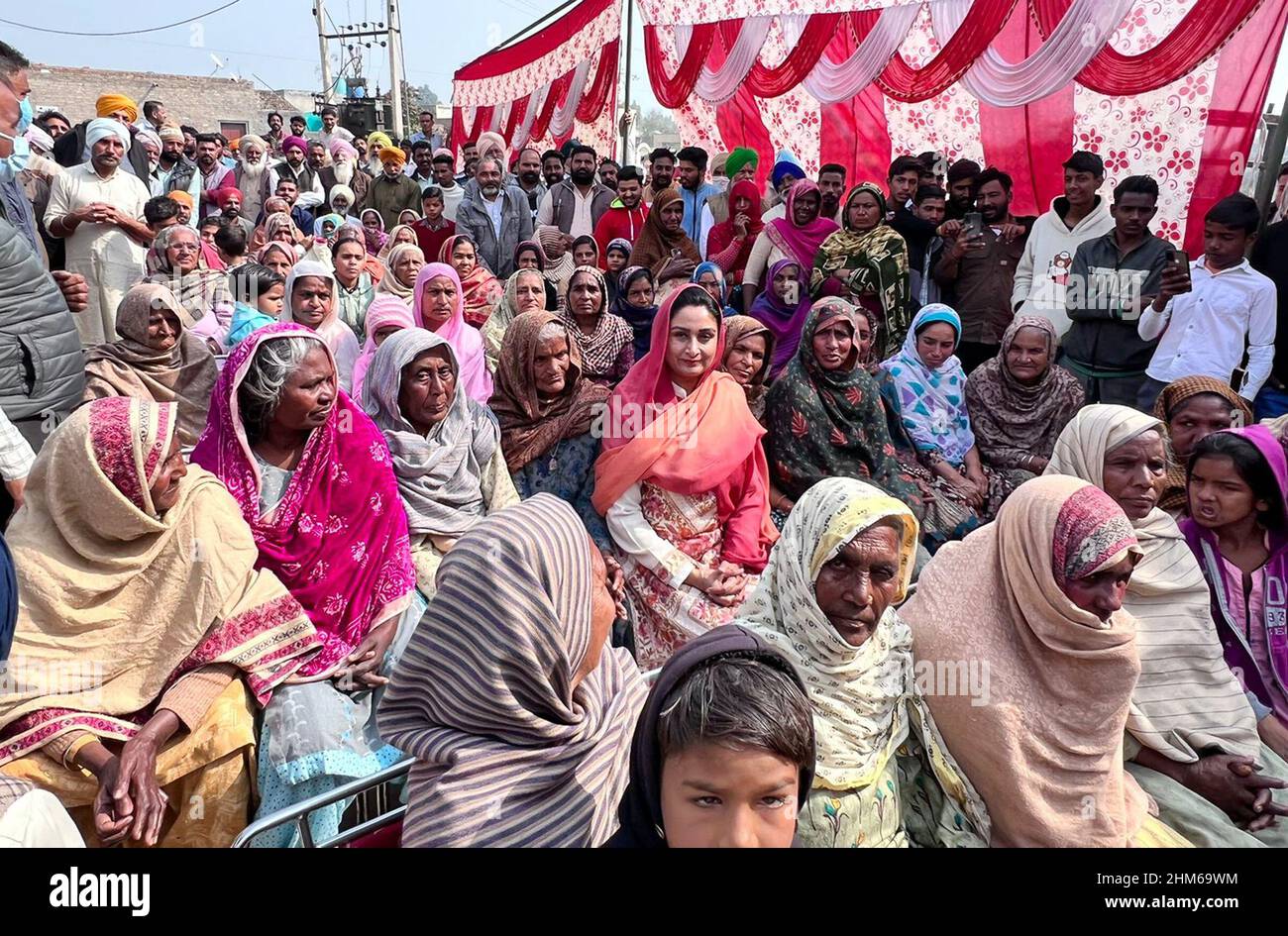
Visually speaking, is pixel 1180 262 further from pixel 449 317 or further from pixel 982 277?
pixel 449 317

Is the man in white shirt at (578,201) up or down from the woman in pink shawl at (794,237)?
up

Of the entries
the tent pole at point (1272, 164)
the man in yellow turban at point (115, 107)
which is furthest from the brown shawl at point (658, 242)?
the man in yellow turban at point (115, 107)

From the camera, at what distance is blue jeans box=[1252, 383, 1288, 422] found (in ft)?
15.7

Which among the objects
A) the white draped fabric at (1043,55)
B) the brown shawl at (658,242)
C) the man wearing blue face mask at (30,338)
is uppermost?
the white draped fabric at (1043,55)

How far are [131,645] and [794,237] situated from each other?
5632 mm

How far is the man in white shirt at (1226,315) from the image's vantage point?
4.76 metres

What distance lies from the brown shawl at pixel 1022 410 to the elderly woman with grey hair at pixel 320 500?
321 cm

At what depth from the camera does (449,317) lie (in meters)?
5.88

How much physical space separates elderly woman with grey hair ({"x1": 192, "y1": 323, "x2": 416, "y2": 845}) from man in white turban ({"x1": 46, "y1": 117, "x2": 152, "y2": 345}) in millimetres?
4736

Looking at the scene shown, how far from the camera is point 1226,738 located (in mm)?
2633

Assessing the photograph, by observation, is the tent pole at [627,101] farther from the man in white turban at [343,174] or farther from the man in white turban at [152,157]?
the man in white turban at [152,157]

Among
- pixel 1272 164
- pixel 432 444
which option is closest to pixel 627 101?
pixel 1272 164

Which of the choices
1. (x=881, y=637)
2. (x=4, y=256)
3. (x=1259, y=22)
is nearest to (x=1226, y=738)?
(x=881, y=637)

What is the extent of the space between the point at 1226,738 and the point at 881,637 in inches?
49.9
